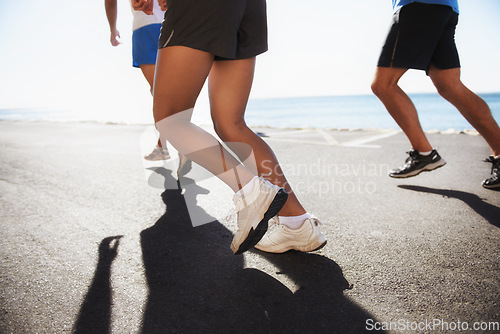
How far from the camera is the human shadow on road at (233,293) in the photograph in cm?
100

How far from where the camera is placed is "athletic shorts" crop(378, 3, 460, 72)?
213 centimetres

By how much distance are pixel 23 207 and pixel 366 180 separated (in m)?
2.84

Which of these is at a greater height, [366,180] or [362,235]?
[362,235]

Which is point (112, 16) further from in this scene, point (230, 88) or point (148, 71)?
point (230, 88)

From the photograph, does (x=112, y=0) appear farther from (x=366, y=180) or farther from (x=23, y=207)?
(x=366, y=180)

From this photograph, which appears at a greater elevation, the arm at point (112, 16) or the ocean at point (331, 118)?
the arm at point (112, 16)

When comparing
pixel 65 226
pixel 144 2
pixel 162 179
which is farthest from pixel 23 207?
pixel 144 2


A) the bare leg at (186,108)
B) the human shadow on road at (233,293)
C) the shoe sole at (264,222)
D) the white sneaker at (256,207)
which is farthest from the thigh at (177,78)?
the human shadow on road at (233,293)

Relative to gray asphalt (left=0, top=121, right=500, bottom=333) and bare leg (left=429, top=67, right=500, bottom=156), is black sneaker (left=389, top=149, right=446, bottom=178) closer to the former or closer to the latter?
gray asphalt (left=0, top=121, right=500, bottom=333)

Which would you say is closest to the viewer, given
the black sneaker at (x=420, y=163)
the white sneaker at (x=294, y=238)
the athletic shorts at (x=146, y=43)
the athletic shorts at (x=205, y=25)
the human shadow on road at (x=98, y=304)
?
the human shadow on road at (x=98, y=304)

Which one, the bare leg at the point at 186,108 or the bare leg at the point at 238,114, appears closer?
the bare leg at the point at 186,108

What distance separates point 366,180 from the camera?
9.18ft

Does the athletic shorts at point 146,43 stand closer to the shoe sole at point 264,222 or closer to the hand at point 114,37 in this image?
the hand at point 114,37

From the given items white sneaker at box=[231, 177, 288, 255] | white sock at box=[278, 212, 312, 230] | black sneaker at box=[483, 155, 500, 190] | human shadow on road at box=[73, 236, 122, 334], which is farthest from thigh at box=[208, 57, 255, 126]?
black sneaker at box=[483, 155, 500, 190]
